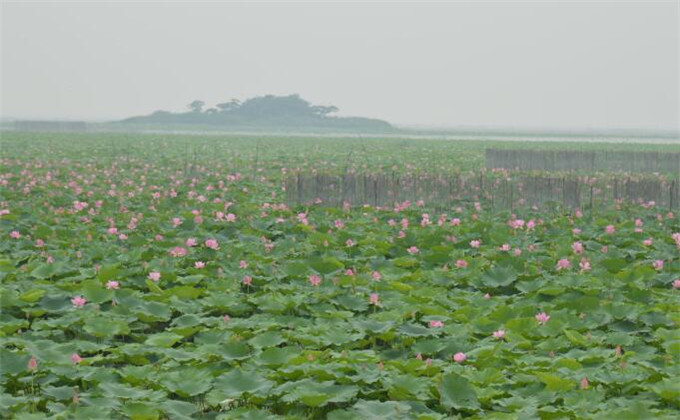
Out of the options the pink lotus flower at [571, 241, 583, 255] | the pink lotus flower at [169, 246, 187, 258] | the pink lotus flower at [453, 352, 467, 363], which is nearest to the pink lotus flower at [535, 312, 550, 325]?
the pink lotus flower at [453, 352, 467, 363]

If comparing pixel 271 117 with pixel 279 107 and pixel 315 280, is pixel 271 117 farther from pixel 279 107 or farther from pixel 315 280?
pixel 315 280

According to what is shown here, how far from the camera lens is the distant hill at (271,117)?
109312 millimetres

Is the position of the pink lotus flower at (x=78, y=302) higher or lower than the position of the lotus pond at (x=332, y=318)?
higher

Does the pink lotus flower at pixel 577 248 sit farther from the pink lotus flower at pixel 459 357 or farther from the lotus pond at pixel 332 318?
the pink lotus flower at pixel 459 357

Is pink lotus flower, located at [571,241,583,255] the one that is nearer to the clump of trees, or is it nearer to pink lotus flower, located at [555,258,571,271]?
pink lotus flower, located at [555,258,571,271]

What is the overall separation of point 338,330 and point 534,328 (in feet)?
3.71

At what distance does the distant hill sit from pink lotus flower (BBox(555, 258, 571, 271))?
10144 cm

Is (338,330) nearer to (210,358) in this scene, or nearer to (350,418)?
(210,358)

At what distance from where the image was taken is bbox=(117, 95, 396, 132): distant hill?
109 metres

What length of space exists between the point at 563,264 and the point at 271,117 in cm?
10730

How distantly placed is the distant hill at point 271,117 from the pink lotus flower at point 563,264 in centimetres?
10144

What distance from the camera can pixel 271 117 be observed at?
112562 mm

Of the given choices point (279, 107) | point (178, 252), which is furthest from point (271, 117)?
point (178, 252)

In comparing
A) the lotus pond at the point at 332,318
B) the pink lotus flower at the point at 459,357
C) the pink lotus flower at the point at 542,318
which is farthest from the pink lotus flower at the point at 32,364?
the pink lotus flower at the point at 542,318
